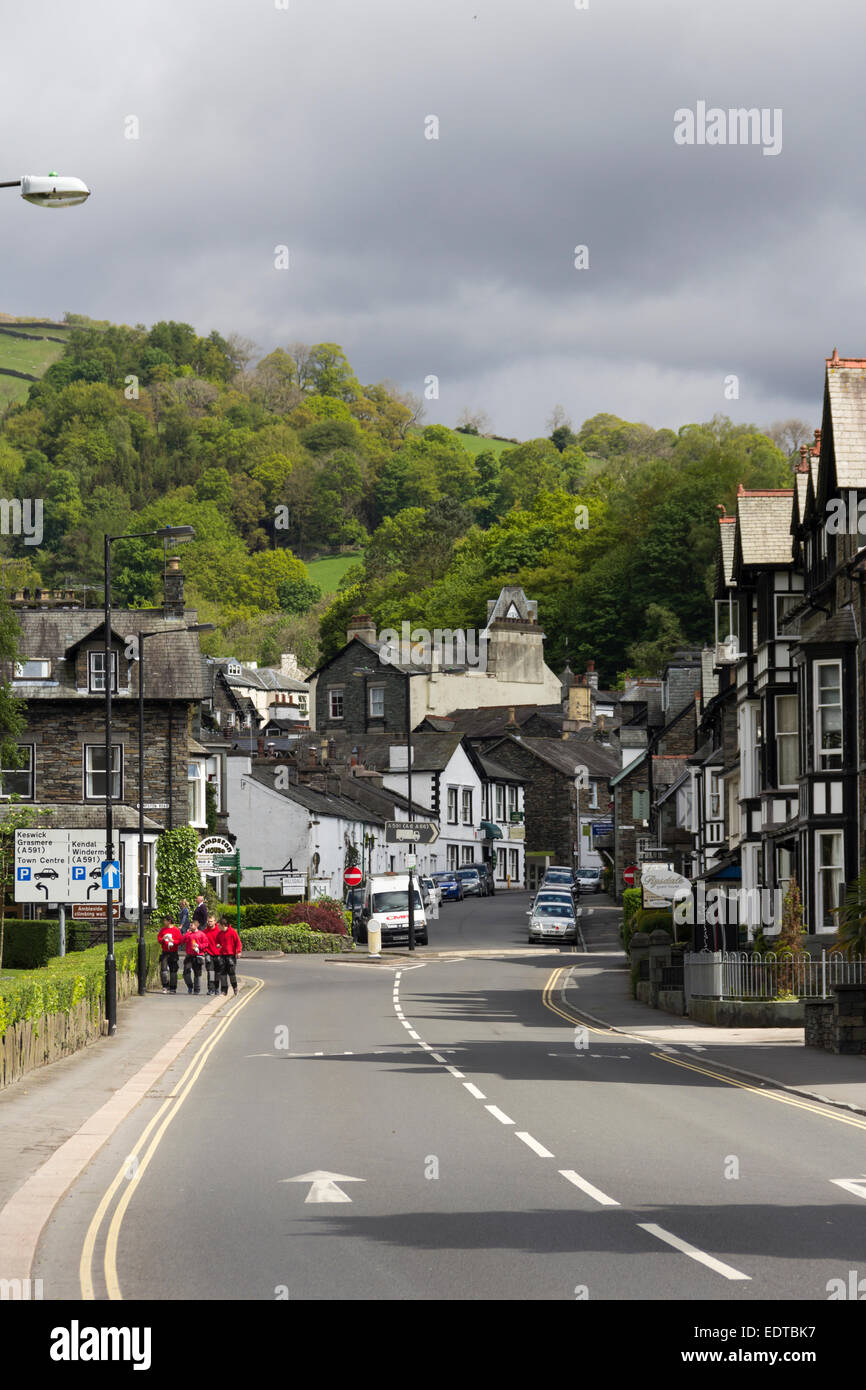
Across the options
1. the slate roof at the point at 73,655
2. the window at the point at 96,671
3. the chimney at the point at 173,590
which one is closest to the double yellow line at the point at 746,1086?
the slate roof at the point at 73,655

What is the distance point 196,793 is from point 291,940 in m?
6.37

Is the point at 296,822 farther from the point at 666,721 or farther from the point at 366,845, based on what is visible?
the point at 666,721

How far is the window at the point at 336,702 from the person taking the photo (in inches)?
4456

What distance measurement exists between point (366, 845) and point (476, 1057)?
57.2 m

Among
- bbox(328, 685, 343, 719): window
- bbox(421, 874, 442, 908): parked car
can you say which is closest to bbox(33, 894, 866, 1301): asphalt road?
bbox(421, 874, 442, 908): parked car

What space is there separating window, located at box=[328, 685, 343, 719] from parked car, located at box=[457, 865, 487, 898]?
78.6ft

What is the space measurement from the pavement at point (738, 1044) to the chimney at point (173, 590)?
22025 mm

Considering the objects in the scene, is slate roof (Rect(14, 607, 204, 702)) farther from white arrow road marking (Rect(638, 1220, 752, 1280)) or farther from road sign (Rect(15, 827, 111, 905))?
white arrow road marking (Rect(638, 1220, 752, 1280))

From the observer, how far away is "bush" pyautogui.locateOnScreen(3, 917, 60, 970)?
43.6 meters

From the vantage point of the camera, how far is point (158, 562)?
541 ft

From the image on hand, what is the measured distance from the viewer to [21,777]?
57.0m

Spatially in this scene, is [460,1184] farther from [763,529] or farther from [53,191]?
[763,529]

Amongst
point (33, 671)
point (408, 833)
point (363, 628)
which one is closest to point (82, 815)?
point (33, 671)
